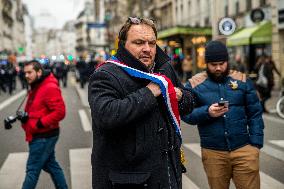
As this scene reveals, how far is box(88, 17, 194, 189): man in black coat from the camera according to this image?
2475 millimetres

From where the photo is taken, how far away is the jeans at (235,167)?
4.01 meters

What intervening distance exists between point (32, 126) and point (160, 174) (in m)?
2.75

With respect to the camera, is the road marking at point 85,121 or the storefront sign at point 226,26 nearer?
the road marking at point 85,121

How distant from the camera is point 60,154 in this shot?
866cm

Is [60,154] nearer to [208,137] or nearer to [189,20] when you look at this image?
[208,137]

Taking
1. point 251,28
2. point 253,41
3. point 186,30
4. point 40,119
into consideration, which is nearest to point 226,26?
point 40,119

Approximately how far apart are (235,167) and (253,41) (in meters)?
20.2

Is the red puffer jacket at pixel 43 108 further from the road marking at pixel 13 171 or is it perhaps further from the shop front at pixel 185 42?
the shop front at pixel 185 42

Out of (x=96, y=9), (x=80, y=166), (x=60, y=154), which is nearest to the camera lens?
(x=80, y=166)

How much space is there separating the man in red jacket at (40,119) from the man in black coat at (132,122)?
99.1 inches

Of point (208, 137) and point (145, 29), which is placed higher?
point (145, 29)

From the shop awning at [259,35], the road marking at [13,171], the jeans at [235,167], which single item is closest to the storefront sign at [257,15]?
the shop awning at [259,35]

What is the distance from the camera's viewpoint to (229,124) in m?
4.04

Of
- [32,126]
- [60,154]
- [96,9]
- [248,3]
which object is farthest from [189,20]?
[96,9]
